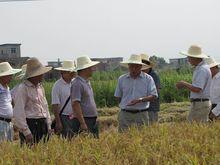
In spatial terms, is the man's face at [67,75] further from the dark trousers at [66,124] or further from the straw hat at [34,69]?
the straw hat at [34,69]

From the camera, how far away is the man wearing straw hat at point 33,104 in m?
5.55

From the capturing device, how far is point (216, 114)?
616 cm

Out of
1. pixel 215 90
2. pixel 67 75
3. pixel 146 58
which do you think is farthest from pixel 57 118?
pixel 215 90

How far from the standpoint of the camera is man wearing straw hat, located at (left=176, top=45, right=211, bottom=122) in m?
6.72

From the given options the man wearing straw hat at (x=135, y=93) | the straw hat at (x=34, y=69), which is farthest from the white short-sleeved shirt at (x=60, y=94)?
the straw hat at (x=34, y=69)

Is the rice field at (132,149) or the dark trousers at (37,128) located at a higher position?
the rice field at (132,149)

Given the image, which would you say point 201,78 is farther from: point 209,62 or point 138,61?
point 209,62

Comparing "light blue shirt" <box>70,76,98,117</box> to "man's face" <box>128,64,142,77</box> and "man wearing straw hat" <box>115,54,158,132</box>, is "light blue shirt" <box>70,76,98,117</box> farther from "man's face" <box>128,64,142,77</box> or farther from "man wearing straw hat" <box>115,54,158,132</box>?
"man's face" <box>128,64,142,77</box>

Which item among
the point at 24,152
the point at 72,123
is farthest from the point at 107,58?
the point at 24,152

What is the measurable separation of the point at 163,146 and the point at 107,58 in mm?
29851

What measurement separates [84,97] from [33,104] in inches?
25.1

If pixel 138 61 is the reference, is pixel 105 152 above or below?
below

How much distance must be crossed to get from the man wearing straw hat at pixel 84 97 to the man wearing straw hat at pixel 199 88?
4.60 ft

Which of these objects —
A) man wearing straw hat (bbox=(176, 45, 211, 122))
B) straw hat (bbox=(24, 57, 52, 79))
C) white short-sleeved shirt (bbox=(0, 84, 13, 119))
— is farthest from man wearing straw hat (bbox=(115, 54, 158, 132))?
white short-sleeved shirt (bbox=(0, 84, 13, 119))
